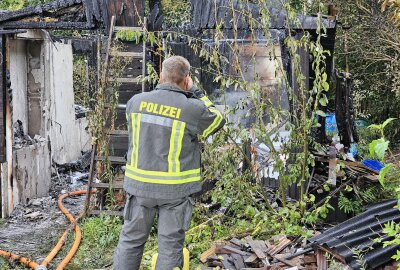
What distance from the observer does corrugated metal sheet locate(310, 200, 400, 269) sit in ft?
13.5

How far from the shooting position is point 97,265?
19.5 ft

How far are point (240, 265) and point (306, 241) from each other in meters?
0.68

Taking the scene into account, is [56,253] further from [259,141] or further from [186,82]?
[186,82]

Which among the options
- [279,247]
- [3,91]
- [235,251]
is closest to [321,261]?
[279,247]

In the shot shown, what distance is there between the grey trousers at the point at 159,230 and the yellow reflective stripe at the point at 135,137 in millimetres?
309

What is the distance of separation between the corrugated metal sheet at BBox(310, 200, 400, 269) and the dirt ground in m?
3.19

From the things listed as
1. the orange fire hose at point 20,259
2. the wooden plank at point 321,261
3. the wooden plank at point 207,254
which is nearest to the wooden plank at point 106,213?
the orange fire hose at point 20,259

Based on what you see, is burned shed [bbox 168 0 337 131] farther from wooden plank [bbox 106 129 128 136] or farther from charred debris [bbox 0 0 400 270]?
wooden plank [bbox 106 129 128 136]

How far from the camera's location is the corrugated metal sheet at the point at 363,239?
4105 mm

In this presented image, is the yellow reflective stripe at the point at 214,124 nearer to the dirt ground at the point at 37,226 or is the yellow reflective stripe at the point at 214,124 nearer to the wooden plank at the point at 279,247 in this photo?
the wooden plank at the point at 279,247

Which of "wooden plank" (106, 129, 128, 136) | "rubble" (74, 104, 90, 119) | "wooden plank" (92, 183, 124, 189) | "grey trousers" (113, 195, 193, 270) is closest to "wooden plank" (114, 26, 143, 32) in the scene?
"wooden plank" (106, 129, 128, 136)

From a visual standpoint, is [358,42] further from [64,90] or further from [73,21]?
[73,21]

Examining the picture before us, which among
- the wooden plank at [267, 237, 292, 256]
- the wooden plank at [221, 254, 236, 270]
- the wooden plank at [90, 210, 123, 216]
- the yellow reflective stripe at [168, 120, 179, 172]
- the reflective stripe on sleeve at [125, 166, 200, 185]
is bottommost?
the wooden plank at [90, 210, 123, 216]

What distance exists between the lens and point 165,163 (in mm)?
4301
